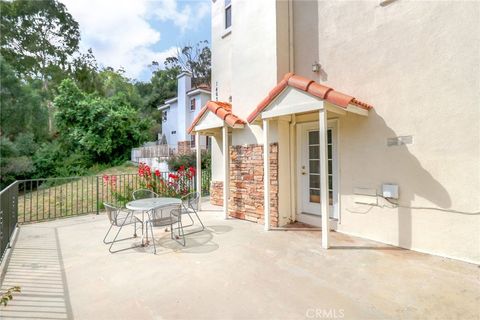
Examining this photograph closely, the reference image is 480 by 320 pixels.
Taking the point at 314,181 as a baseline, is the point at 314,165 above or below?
above

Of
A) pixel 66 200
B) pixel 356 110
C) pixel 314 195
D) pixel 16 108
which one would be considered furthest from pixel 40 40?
pixel 356 110

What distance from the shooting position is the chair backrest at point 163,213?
177 inches

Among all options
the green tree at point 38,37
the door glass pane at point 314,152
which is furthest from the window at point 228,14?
the green tree at point 38,37

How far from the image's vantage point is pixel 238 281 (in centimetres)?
326

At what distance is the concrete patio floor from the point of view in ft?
8.67

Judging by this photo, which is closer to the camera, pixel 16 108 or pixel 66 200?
pixel 66 200

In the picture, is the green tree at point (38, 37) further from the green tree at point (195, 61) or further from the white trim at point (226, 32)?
the white trim at point (226, 32)

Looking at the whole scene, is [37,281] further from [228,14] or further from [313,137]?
[228,14]

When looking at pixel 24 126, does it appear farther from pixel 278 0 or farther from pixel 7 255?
pixel 278 0

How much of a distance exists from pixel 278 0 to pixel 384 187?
4.75 m

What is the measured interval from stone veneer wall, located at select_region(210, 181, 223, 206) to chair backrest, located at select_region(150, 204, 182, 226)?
3.32 meters

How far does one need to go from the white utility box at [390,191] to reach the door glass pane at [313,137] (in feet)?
5.56

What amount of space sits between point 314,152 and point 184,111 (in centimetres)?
1625

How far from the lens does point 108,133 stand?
18422mm
